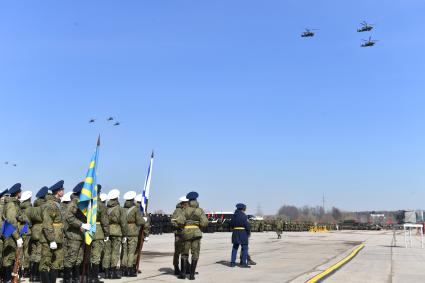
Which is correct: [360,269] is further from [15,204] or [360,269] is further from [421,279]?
[15,204]

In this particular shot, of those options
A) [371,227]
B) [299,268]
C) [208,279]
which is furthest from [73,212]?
[371,227]

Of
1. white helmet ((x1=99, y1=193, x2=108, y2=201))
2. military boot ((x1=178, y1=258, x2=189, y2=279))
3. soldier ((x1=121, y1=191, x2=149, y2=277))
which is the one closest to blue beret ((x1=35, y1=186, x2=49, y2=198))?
white helmet ((x1=99, y1=193, x2=108, y2=201))

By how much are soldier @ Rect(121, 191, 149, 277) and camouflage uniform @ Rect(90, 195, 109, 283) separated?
72 centimetres

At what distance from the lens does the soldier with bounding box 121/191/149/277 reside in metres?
11.2

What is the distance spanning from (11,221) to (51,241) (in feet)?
4.39

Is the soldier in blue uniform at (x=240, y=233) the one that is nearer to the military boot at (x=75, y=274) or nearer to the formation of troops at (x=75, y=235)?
the formation of troops at (x=75, y=235)

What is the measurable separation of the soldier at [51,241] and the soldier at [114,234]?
1.99 m

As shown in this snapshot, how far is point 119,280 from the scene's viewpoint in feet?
34.6

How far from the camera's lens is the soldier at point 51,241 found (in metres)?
8.77

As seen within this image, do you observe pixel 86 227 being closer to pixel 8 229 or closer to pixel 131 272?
pixel 8 229

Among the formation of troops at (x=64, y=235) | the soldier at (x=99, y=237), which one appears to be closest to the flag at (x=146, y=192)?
the formation of troops at (x=64, y=235)

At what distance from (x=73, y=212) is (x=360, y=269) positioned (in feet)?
27.4

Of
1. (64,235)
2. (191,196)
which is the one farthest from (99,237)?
(191,196)

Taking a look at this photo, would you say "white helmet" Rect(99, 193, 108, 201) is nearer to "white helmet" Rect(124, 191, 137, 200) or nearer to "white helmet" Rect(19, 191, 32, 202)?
"white helmet" Rect(124, 191, 137, 200)
